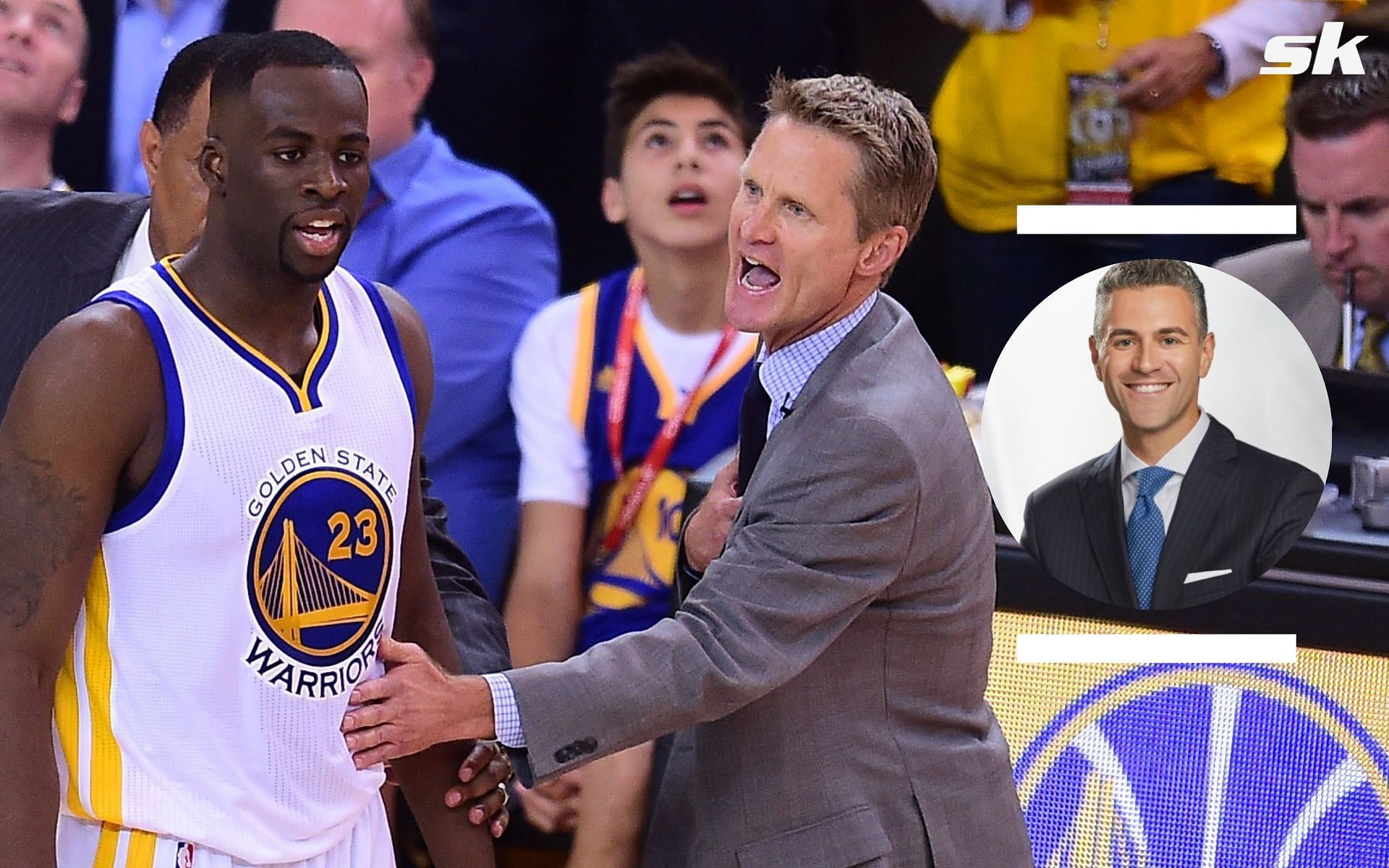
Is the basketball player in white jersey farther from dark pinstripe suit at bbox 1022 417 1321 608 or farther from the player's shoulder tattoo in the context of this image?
dark pinstripe suit at bbox 1022 417 1321 608

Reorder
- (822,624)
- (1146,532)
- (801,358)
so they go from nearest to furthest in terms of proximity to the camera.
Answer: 1. (822,624)
2. (801,358)
3. (1146,532)

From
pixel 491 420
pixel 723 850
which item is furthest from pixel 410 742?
pixel 491 420

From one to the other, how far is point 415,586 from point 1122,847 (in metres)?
1.44

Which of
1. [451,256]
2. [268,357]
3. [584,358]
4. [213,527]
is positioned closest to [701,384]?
[584,358]

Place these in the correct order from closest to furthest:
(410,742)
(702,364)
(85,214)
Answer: (410,742), (85,214), (702,364)

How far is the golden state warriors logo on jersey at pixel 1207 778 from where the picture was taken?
307 centimetres

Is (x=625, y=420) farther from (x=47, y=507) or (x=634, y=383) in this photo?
(x=47, y=507)

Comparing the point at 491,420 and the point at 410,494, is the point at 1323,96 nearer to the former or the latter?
the point at 491,420

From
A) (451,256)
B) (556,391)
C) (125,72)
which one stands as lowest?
Result: (556,391)

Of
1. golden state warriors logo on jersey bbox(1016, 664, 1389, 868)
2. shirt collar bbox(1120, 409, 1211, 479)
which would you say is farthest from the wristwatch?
golden state warriors logo on jersey bbox(1016, 664, 1389, 868)

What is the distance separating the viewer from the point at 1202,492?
354cm

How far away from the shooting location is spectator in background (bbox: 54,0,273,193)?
407cm

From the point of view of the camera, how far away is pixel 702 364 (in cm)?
370

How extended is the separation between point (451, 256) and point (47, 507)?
2098 millimetres
